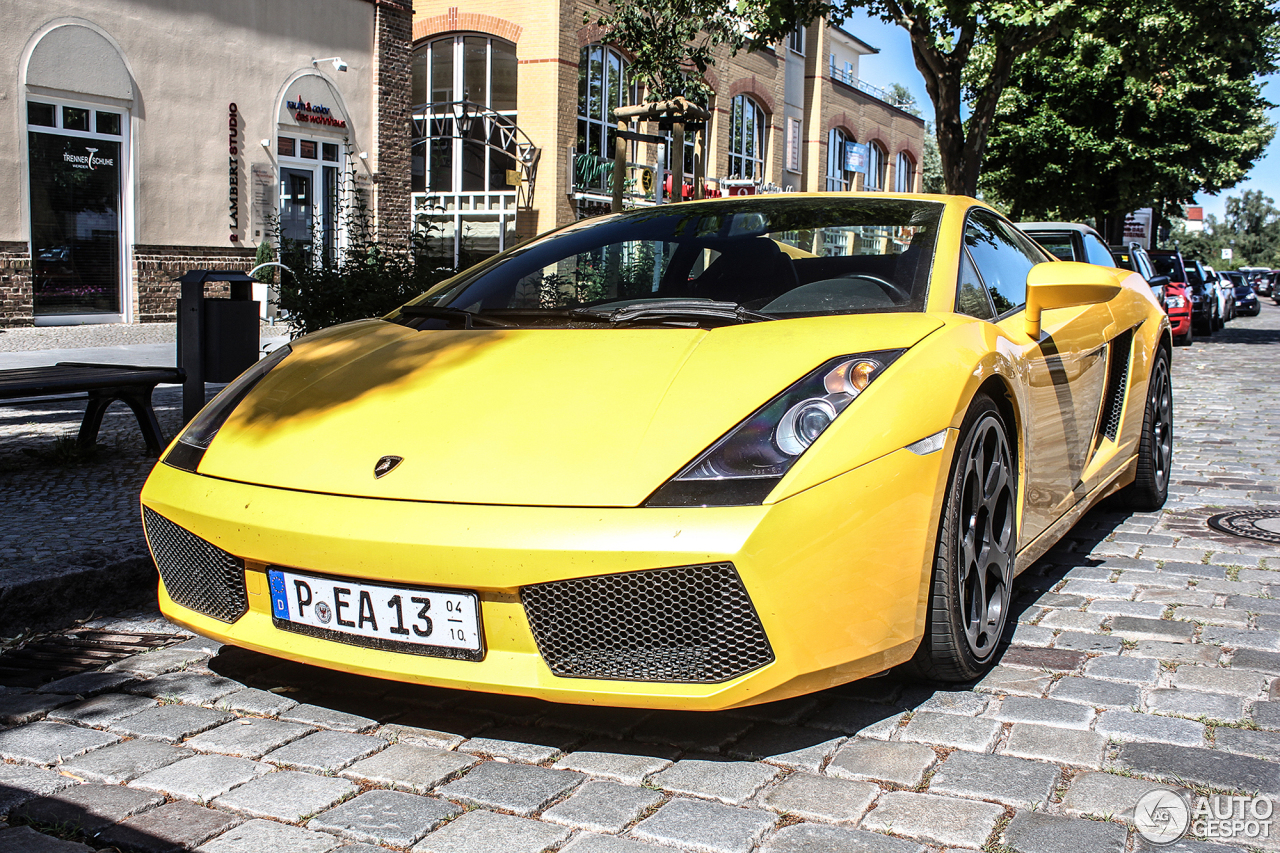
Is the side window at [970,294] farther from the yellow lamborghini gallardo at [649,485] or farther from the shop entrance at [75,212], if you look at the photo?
the shop entrance at [75,212]

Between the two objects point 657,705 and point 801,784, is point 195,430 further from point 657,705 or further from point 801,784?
point 801,784

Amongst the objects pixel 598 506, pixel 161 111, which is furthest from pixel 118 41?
pixel 598 506

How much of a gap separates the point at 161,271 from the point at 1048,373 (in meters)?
15.0

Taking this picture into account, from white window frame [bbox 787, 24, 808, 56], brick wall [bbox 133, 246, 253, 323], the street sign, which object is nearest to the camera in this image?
brick wall [bbox 133, 246, 253, 323]

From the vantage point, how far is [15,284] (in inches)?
566

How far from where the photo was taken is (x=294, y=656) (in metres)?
2.68

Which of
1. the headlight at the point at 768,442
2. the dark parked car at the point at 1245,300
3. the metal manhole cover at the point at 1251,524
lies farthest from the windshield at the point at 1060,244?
the dark parked car at the point at 1245,300

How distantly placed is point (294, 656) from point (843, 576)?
1264 millimetres

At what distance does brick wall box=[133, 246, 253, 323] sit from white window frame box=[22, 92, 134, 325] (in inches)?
4.5

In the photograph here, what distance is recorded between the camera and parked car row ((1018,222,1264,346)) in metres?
7.98

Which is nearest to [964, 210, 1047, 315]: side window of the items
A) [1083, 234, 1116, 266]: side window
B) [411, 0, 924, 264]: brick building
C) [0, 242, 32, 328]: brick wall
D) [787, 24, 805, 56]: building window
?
[1083, 234, 1116, 266]: side window

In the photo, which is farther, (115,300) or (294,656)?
(115,300)

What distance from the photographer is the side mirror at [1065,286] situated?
11.3ft

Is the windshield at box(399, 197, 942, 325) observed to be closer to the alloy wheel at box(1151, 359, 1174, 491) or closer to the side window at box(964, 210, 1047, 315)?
the side window at box(964, 210, 1047, 315)
